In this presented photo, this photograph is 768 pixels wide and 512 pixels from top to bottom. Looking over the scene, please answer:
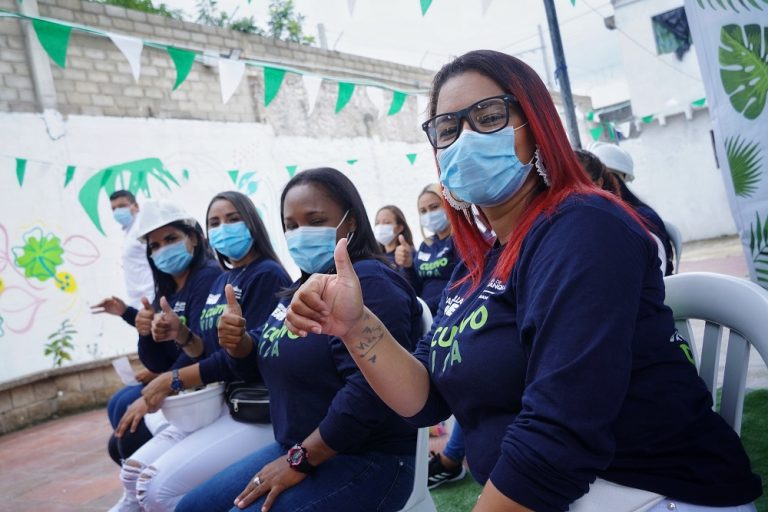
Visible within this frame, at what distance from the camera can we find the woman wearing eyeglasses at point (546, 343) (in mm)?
947

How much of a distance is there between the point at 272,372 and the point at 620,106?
58.8ft

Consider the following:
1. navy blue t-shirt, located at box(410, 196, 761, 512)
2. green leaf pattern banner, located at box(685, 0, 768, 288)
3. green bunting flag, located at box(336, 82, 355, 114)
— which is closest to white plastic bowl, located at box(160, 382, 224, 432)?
navy blue t-shirt, located at box(410, 196, 761, 512)

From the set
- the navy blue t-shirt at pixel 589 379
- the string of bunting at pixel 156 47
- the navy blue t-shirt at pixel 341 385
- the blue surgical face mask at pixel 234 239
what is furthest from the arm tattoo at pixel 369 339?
the string of bunting at pixel 156 47

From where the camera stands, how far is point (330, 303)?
127 centimetres

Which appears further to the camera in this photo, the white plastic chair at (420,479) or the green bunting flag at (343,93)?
the green bunting flag at (343,93)

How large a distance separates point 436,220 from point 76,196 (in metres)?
4.33

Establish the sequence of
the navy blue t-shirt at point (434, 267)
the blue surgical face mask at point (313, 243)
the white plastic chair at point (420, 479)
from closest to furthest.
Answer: the white plastic chair at point (420, 479) → the blue surgical face mask at point (313, 243) → the navy blue t-shirt at point (434, 267)

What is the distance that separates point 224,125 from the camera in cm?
796

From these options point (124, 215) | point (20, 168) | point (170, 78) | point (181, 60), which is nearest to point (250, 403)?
point (181, 60)

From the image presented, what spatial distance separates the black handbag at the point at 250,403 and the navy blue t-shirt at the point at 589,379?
4.18 feet

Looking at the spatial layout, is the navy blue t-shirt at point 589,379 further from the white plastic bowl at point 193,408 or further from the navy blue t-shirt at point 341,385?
the white plastic bowl at point 193,408

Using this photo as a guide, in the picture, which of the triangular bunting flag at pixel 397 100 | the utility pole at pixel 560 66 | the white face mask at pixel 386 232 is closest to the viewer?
the utility pole at pixel 560 66

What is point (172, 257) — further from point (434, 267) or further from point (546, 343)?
point (546, 343)

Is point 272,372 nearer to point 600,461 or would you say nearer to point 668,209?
point 600,461
